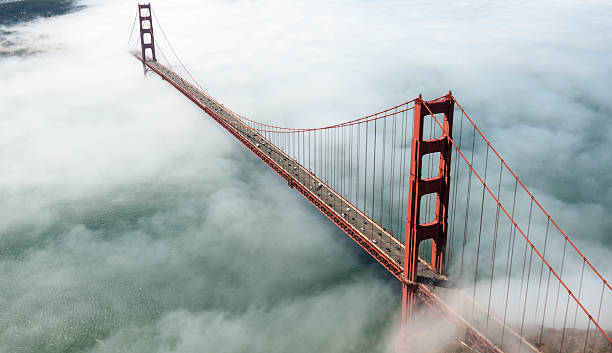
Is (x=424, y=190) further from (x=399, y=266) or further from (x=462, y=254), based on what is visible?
(x=462, y=254)

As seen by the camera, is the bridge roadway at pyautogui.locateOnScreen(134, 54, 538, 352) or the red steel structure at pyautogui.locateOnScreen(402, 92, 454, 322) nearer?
the red steel structure at pyautogui.locateOnScreen(402, 92, 454, 322)

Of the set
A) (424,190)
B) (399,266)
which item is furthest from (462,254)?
(424,190)

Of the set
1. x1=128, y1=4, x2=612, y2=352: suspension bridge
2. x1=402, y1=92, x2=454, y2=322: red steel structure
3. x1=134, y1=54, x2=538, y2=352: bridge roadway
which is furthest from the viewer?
x1=128, y1=4, x2=612, y2=352: suspension bridge

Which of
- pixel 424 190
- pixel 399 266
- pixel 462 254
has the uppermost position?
pixel 424 190

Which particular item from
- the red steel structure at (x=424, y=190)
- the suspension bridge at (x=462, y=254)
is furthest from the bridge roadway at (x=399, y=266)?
the red steel structure at (x=424, y=190)

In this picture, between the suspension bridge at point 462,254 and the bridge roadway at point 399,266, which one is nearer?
the bridge roadway at point 399,266

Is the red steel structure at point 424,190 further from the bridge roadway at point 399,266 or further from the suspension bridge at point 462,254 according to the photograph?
the bridge roadway at point 399,266

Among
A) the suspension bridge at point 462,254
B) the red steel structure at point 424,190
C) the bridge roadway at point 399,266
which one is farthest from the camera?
the suspension bridge at point 462,254

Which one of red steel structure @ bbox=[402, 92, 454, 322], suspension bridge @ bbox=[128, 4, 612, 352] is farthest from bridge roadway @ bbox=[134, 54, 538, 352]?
red steel structure @ bbox=[402, 92, 454, 322]

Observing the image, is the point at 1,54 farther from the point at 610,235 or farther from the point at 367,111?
the point at 610,235

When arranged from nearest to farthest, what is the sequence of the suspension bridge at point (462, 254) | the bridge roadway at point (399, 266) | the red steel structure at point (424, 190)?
the red steel structure at point (424, 190), the bridge roadway at point (399, 266), the suspension bridge at point (462, 254)

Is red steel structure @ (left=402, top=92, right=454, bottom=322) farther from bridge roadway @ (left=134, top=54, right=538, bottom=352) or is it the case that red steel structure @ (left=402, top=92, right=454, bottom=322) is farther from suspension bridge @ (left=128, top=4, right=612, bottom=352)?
bridge roadway @ (left=134, top=54, right=538, bottom=352)
